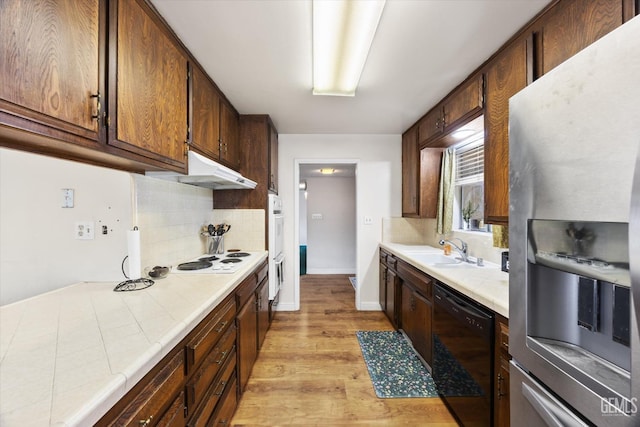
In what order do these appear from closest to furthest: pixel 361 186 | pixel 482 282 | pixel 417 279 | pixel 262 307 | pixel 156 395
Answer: pixel 156 395
pixel 482 282
pixel 417 279
pixel 262 307
pixel 361 186

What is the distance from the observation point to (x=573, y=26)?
3.72 ft

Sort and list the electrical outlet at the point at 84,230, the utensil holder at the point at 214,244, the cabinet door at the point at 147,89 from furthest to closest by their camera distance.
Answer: the utensil holder at the point at 214,244 → the electrical outlet at the point at 84,230 → the cabinet door at the point at 147,89

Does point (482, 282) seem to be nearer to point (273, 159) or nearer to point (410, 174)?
point (410, 174)

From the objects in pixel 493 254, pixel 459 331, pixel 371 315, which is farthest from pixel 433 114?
pixel 371 315

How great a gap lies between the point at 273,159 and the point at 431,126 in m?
1.77

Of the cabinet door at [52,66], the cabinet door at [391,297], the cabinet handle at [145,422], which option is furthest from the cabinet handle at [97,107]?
the cabinet door at [391,297]

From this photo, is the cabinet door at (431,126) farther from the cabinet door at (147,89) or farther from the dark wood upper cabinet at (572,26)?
the cabinet door at (147,89)

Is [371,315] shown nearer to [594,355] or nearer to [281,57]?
[594,355]

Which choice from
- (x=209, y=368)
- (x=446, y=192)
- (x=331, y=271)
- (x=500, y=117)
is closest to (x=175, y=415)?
(x=209, y=368)

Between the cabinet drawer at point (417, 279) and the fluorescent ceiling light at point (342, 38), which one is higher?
the fluorescent ceiling light at point (342, 38)

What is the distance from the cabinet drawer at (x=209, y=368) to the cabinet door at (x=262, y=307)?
0.70 metres

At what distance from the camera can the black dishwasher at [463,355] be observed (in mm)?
1212

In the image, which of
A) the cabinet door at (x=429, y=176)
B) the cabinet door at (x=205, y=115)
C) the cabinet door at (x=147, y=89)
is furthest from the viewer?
the cabinet door at (x=429, y=176)

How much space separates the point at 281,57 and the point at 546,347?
6.30 ft
